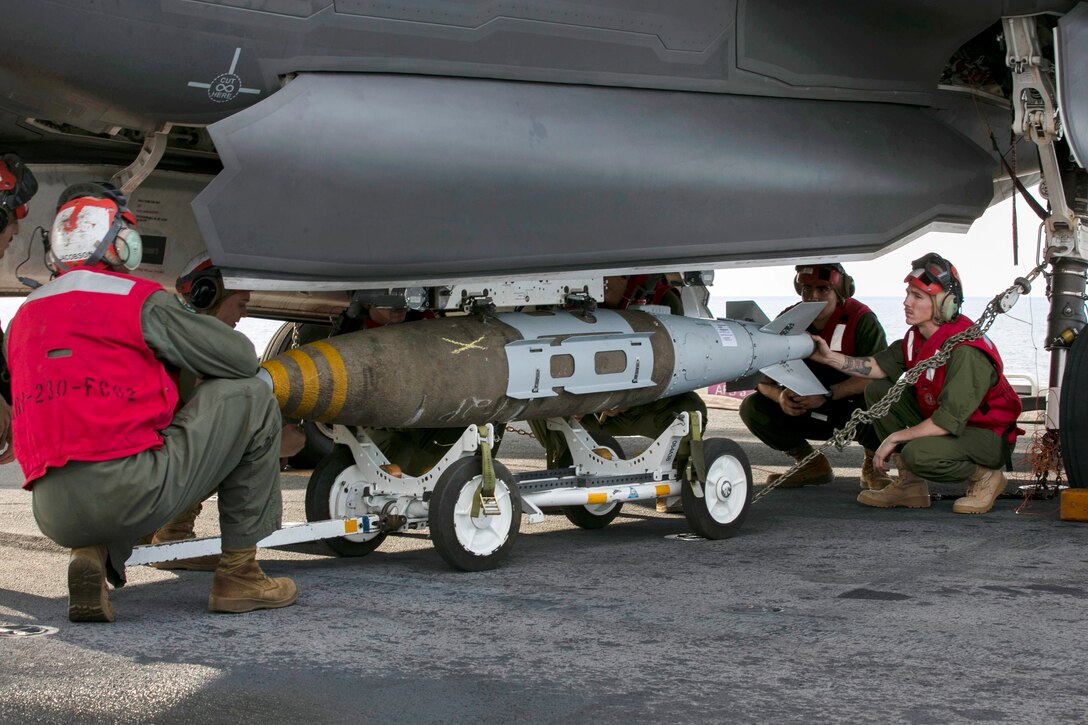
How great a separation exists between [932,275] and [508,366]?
248cm

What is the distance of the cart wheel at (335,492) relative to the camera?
4.67m

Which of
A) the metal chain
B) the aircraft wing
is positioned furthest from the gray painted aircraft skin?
the metal chain

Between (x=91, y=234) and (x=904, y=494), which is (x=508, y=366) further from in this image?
(x=904, y=494)

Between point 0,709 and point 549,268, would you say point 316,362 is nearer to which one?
point 549,268

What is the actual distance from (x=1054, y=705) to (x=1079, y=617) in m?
0.99

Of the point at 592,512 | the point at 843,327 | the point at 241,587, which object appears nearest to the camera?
the point at 241,587

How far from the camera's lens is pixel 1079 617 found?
372 centimetres

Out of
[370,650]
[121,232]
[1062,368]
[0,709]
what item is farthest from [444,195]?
[1062,368]

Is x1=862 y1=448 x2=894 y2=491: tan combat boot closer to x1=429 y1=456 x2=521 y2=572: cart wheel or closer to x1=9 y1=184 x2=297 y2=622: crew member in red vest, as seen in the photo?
x1=429 y1=456 x2=521 y2=572: cart wheel

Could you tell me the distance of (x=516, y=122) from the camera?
4.65 metres

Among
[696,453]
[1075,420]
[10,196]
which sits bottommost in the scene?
[696,453]

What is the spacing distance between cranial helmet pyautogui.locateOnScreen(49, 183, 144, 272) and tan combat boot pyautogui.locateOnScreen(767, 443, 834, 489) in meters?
4.51

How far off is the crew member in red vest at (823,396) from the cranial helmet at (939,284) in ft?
2.71

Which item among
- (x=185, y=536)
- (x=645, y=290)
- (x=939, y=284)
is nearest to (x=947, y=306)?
(x=939, y=284)
